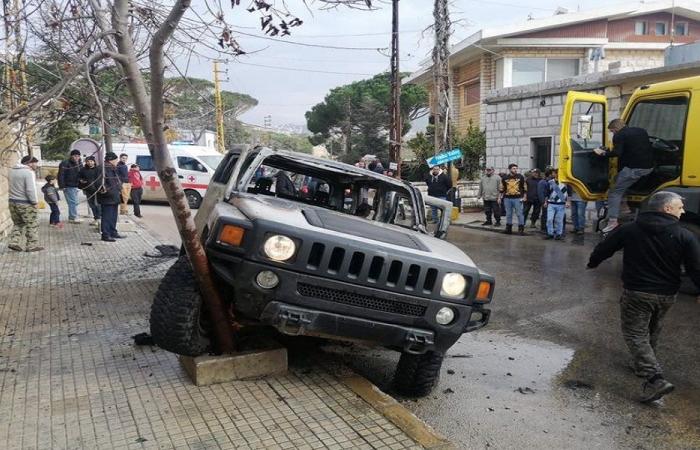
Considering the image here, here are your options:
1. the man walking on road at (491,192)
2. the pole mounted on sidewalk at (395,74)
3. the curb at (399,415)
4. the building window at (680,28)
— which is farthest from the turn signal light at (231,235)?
the building window at (680,28)

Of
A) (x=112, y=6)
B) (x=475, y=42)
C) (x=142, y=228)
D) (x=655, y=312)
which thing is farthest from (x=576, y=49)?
(x=112, y=6)

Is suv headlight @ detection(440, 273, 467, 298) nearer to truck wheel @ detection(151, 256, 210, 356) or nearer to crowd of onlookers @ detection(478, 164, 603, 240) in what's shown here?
truck wheel @ detection(151, 256, 210, 356)

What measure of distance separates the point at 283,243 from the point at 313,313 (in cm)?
46

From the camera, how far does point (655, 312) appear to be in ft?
14.7

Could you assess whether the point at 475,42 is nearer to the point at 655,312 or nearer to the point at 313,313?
the point at 655,312

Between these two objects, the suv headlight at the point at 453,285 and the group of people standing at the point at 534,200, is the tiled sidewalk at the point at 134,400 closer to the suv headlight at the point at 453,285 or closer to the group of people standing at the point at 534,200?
the suv headlight at the point at 453,285

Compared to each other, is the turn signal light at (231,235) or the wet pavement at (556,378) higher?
the turn signal light at (231,235)

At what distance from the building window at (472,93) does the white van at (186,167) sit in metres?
11.5

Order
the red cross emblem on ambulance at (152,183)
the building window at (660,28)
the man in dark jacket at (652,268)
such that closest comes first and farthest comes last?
the man in dark jacket at (652,268) → the red cross emblem on ambulance at (152,183) → the building window at (660,28)

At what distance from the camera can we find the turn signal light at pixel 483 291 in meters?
→ 3.89

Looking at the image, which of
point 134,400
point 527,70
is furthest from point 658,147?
point 527,70

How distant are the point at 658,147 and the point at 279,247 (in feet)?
20.8

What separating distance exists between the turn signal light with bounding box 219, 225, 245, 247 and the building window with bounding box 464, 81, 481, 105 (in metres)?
22.0

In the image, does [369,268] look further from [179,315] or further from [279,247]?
[179,315]
